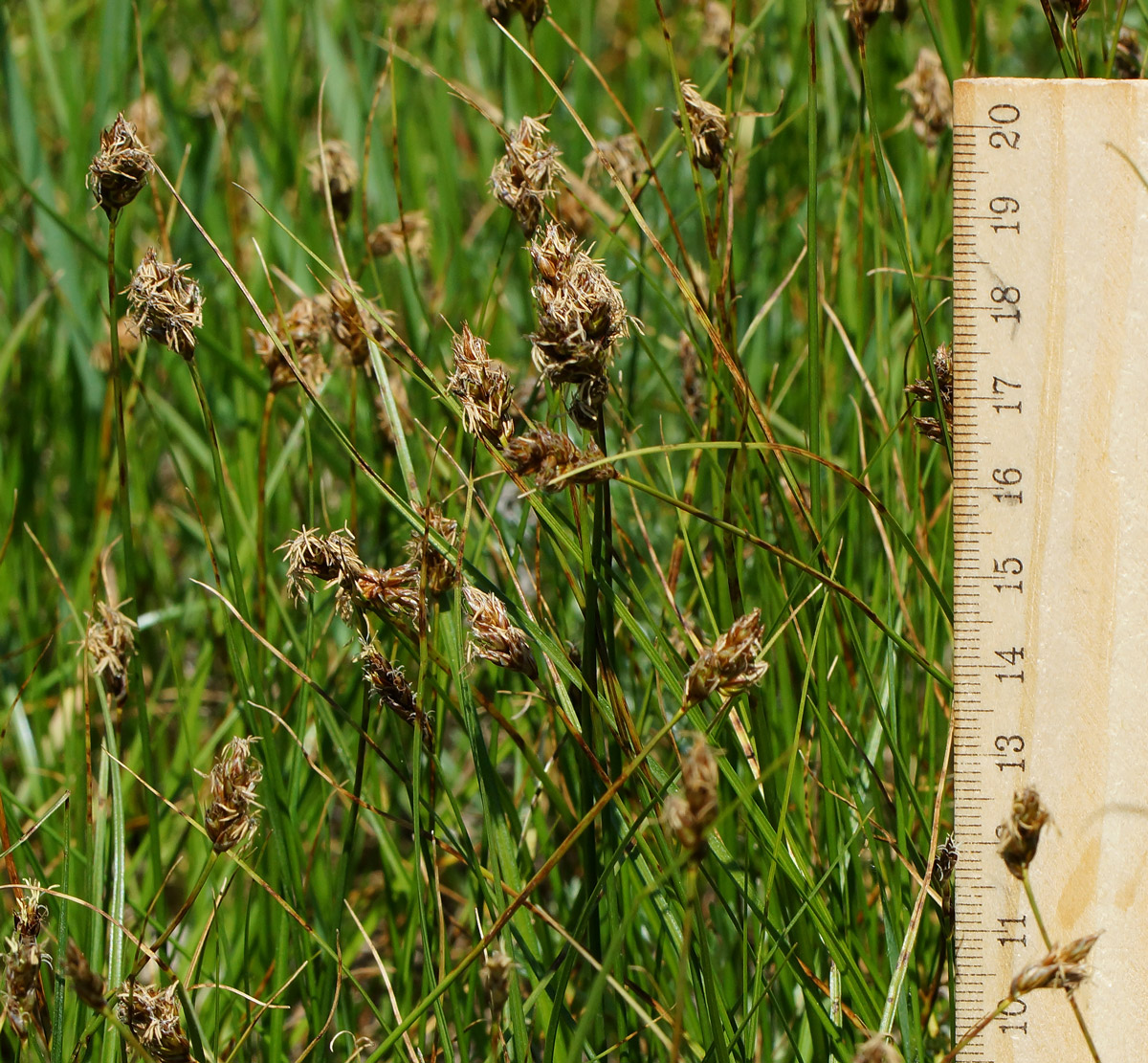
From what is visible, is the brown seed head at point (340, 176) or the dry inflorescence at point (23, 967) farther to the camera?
the brown seed head at point (340, 176)

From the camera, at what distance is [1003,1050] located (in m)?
0.99

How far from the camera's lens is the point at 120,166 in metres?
0.91

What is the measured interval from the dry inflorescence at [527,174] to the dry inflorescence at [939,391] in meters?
0.42

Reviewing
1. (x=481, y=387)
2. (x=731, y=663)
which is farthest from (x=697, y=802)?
(x=481, y=387)

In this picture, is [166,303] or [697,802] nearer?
[697,802]

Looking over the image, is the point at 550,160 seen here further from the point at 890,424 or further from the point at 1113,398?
the point at 890,424

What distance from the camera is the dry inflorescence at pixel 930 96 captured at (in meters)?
1.49

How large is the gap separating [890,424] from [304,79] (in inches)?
84.5

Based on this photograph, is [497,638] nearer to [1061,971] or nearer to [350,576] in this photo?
[350,576]

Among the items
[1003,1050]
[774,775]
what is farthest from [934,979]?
Answer: [774,775]

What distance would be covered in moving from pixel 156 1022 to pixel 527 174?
811 millimetres

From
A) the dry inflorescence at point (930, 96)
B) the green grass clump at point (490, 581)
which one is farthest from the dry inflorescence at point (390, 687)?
the dry inflorescence at point (930, 96)

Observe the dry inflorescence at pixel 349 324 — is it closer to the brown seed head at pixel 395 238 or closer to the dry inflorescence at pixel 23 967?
the brown seed head at pixel 395 238

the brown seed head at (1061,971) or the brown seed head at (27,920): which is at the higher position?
the brown seed head at (1061,971)
